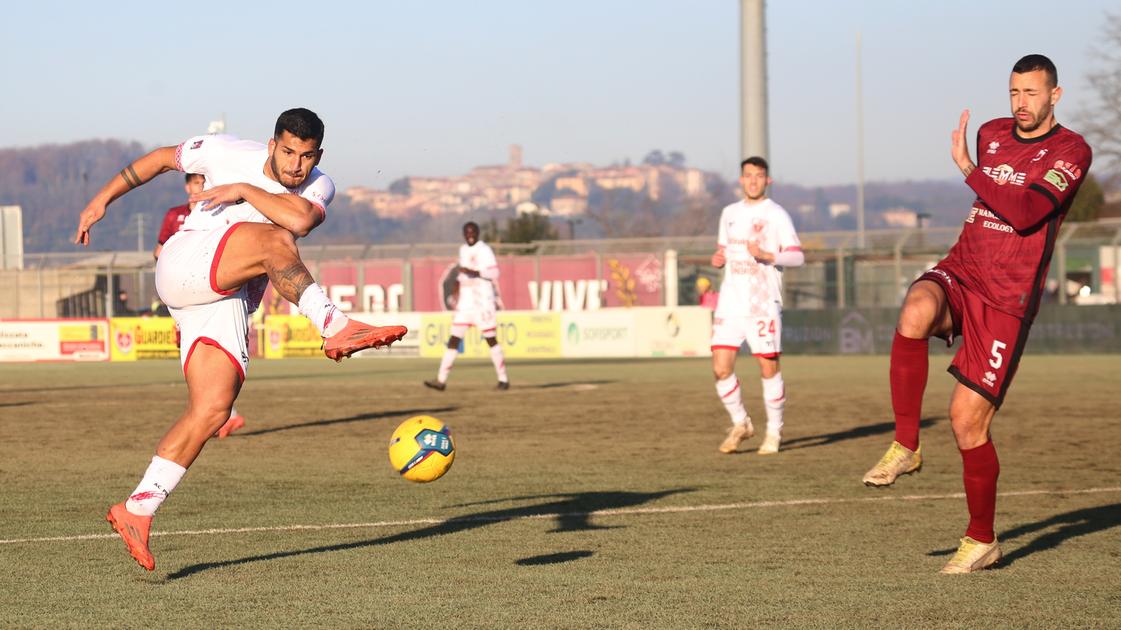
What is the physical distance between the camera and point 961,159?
7020 mm

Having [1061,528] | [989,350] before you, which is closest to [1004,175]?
[989,350]

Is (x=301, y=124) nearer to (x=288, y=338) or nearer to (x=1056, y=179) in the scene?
(x=1056, y=179)

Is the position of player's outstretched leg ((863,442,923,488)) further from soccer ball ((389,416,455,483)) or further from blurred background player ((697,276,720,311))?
blurred background player ((697,276,720,311))

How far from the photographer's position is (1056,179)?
6.58 metres

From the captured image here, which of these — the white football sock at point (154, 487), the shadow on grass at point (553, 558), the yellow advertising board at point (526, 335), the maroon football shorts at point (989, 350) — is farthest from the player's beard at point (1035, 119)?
the yellow advertising board at point (526, 335)

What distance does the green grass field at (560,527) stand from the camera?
584cm

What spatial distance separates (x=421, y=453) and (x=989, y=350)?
2.75 m

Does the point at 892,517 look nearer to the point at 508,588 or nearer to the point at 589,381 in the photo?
the point at 508,588

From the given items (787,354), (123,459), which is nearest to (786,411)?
(123,459)

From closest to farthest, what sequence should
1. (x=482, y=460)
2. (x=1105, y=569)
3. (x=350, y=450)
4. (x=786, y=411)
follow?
1. (x=1105, y=569)
2. (x=482, y=460)
3. (x=350, y=450)
4. (x=786, y=411)

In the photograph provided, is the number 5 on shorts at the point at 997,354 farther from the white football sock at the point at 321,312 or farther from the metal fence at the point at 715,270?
the metal fence at the point at 715,270

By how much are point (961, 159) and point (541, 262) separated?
37.1 metres

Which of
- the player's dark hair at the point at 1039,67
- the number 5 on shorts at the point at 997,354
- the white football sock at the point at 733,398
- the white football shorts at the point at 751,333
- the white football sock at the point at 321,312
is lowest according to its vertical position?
the white football sock at the point at 733,398

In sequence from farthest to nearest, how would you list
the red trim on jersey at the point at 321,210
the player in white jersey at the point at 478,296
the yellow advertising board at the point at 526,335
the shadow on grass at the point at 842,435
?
the yellow advertising board at the point at 526,335 < the player in white jersey at the point at 478,296 < the shadow on grass at the point at 842,435 < the red trim on jersey at the point at 321,210
